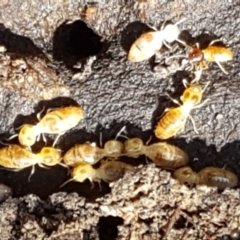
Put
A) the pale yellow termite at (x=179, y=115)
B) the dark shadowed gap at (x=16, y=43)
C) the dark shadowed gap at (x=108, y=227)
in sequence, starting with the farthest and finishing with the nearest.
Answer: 1. the dark shadowed gap at (x=16, y=43)
2. the pale yellow termite at (x=179, y=115)
3. the dark shadowed gap at (x=108, y=227)

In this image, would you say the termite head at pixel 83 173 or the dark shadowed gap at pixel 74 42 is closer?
the termite head at pixel 83 173

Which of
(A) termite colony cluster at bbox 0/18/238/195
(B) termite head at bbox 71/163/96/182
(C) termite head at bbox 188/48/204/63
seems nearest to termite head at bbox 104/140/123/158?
(A) termite colony cluster at bbox 0/18/238/195

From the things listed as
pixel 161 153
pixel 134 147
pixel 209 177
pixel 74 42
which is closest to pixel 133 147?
pixel 134 147

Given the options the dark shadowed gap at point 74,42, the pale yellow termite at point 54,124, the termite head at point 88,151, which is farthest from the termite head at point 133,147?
the dark shadowed gap at point 74,42

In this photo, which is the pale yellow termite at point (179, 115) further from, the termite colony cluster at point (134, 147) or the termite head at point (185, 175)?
the termite head at point (185, 175)

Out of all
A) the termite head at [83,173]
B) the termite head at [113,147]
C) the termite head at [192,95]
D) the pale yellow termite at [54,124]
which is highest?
the termite head at [192,95]

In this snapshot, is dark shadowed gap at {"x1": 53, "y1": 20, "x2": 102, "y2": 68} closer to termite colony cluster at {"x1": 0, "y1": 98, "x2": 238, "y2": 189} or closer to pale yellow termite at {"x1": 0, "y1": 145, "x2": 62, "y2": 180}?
termite colony cluster at {"x1": 0, "y1": 98, "x2": 238, "y2": 189}

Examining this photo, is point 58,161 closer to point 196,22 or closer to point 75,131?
point 75,131

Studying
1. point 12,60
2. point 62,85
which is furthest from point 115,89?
point 12,60
